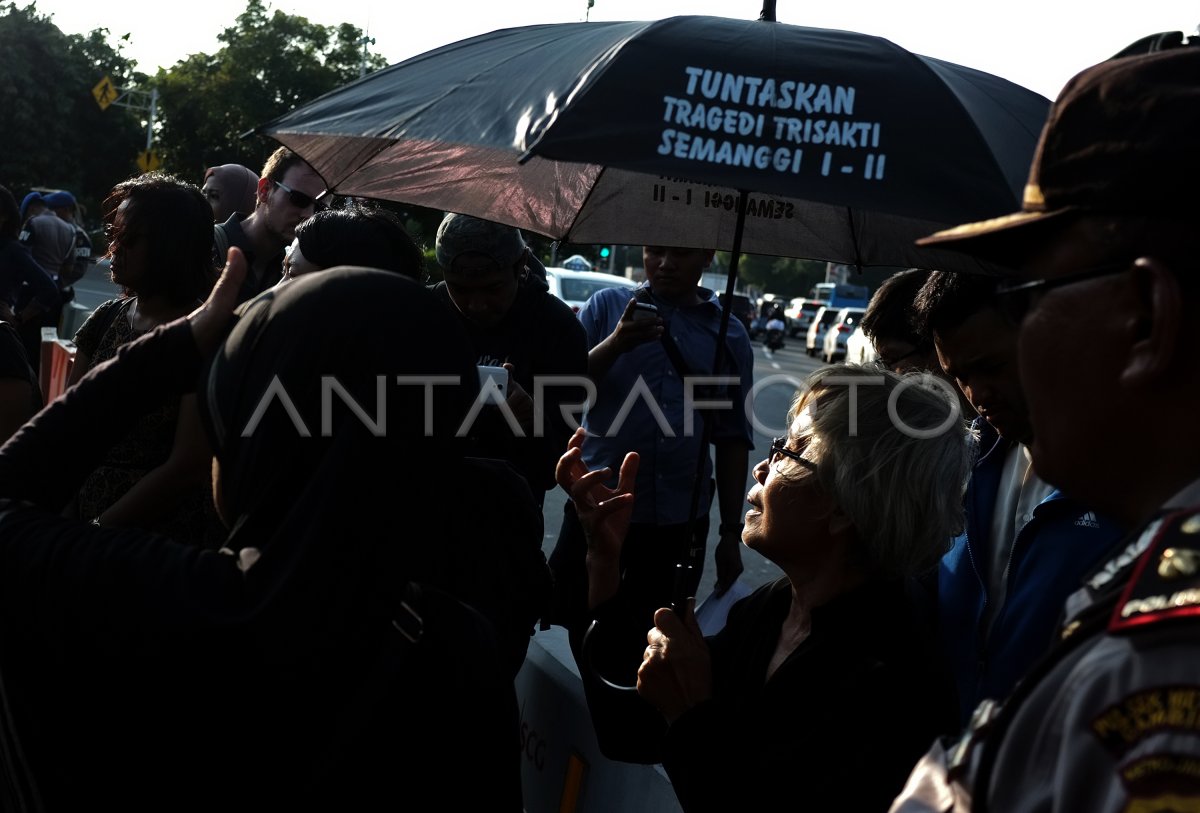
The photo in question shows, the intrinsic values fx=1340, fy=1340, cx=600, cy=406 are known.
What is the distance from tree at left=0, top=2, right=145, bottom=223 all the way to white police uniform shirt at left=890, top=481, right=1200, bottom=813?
201ft

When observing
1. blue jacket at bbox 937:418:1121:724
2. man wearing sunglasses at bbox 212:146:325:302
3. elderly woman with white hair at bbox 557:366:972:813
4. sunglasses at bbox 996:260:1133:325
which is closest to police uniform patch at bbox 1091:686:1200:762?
sunglasses at bbox 996:260:1133:325

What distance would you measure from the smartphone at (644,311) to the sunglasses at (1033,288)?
340 centimetres

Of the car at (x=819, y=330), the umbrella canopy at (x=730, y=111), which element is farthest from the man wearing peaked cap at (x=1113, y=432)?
the car at (x=819, y=330)

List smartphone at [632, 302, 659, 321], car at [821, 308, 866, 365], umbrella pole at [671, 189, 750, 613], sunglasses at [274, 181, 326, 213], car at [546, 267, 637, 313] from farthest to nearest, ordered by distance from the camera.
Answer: car at [821, 308, 866, 365], car at [546, 267, 637, 313], sunglasses at [274, 181, 326, 213], smartphone at [632, 302, 659, 321], umbrella pole at [671, 189, 750, 613]

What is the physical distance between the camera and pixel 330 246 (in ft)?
10.2

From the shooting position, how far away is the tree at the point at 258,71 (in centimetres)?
6038

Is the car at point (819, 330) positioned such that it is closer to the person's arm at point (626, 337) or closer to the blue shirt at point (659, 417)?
the blue shirt at point (659, 417)

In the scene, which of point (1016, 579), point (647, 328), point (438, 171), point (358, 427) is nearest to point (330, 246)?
point (438, 171)

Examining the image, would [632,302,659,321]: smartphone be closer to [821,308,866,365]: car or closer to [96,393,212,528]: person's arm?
[96,393,212,528]: person's arm

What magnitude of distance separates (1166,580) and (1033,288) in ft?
1.35

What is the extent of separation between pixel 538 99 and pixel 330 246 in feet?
2.28

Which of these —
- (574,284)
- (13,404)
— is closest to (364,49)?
(574,284)

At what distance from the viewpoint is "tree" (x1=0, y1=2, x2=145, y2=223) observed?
211ft

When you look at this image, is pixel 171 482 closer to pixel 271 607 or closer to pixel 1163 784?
pixel 271 607
